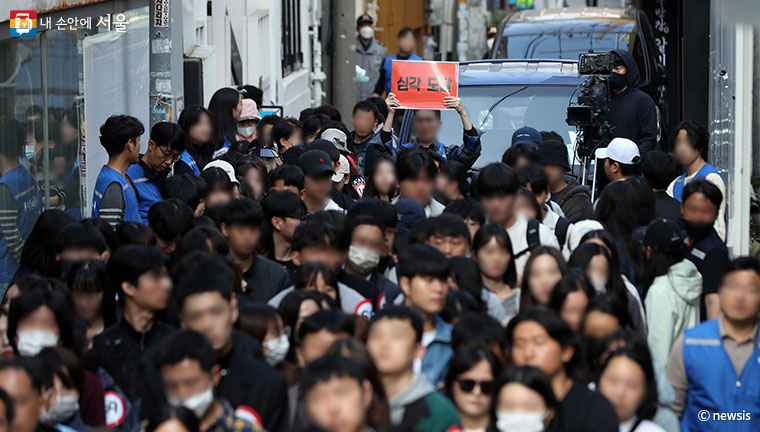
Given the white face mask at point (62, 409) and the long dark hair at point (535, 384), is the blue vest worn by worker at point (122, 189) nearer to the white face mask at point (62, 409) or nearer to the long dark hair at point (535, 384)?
the white face mask at point (62, 409)

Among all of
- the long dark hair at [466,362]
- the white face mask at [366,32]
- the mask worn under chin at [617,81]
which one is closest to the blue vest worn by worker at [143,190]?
the long dark hair at [466,362]

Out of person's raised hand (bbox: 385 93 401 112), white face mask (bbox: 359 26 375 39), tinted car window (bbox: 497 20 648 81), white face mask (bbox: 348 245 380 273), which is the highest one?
white face mask (bbox: 359 26 375 39)

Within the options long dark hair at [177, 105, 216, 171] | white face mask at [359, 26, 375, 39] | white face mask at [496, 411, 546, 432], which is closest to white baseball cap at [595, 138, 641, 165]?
long dark hair at [177, 105, 216, 171]

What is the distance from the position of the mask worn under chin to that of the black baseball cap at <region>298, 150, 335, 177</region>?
14.0 feet

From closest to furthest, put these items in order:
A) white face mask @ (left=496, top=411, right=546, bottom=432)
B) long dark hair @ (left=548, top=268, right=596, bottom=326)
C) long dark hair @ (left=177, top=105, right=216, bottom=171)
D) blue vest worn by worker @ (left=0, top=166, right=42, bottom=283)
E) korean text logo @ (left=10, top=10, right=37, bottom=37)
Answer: white face mask @ (left=496, top=411, right=546, bottom=432)
long dark hair @ (left=548, top=268, right=596, bottom=326)
korean text logo @ (left=10, top=10, right=37, bottom=37)
blue vest worn by worker @ (left=0, top=166, right=42, bottom=283)
long dark hair @ (left=177, top=105, right=216, bottom=171)

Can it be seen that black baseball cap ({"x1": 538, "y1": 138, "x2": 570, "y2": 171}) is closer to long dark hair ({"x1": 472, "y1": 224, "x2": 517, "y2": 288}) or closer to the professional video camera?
the professional video camera

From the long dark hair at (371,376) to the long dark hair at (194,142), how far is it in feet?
15.1

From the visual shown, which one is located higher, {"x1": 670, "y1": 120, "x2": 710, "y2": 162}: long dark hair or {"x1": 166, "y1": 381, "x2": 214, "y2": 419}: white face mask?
{"x1": 670, "y1": 120, "x2": 710, "y2": 162}: long dark hair

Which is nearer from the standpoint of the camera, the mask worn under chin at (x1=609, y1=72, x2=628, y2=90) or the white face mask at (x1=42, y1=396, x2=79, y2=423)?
the white face mask at (x1=42, y1=396, x2=79, y2=423)

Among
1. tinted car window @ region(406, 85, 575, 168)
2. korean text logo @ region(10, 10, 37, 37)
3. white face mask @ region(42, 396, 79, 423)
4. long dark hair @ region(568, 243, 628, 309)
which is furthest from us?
tinted car window @ region(406, 85, 575, 168)

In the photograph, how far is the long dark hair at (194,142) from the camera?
910cm

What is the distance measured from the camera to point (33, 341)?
17.1 feet

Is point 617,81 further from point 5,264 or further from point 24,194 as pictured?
point 5,264

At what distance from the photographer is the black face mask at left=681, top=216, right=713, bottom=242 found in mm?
6977
